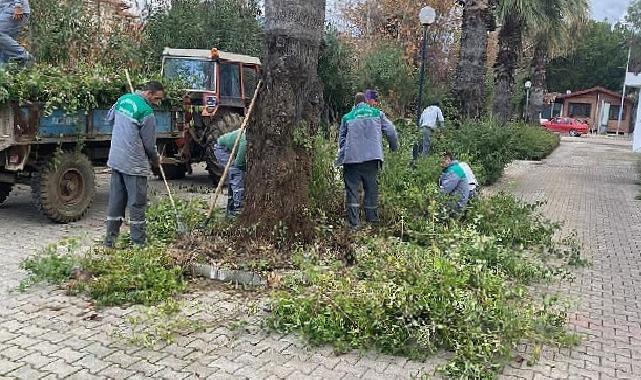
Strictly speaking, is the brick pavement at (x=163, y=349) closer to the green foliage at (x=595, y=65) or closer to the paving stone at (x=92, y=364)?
the paving stone at (x=92, y=364)

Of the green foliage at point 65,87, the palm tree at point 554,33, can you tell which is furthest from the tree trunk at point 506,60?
the green foliage at point 65,87

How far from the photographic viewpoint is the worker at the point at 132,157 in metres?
6.57

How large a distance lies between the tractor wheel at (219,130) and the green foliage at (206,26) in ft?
19.4

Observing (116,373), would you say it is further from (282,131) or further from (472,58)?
(472,58)

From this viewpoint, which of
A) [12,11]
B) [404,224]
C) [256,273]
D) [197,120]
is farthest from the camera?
[197,120]

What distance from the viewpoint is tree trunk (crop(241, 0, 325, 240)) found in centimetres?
645

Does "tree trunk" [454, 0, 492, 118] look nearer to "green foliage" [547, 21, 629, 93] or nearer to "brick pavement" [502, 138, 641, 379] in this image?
"brick pavement" [502, 138, 641, 379]

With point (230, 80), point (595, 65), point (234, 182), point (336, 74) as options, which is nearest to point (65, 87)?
point (234, 182)

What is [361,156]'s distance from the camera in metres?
7.62

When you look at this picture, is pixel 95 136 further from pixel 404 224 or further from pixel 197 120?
pixel 404 224

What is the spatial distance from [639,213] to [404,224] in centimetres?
636

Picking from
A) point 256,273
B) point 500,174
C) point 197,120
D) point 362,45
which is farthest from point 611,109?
point 256,273

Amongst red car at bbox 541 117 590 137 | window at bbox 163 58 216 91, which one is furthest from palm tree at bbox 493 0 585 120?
red car at bbox 541 117 590 137

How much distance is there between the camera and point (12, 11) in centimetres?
970
